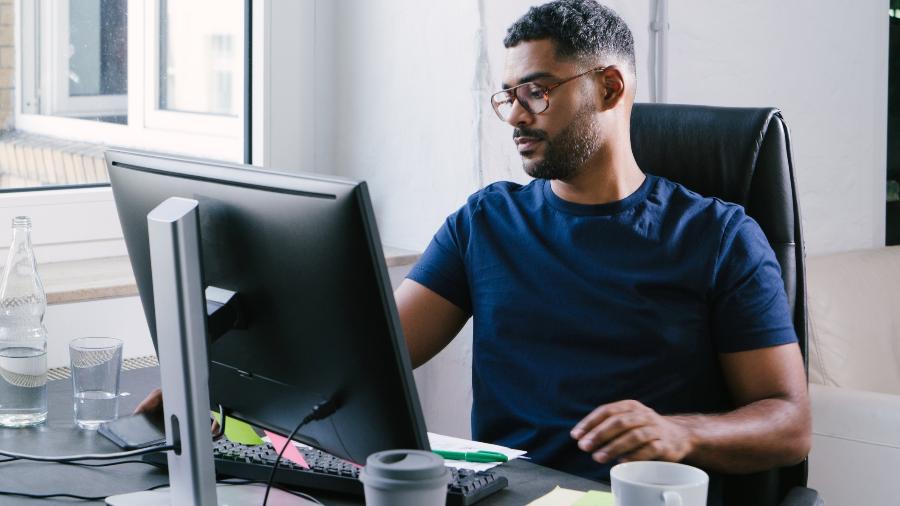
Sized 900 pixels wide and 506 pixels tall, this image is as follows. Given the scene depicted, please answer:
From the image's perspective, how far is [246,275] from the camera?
1.02 m

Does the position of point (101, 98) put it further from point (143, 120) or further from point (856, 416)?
point (856, 416)

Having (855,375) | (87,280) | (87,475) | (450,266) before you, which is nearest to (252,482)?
(87,475)

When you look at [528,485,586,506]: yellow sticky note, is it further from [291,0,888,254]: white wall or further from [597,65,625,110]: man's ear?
[291,0,888,254]: white wall

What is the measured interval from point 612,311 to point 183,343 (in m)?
0.73

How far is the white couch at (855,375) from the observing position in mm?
1972

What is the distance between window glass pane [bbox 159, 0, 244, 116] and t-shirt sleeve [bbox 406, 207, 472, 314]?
3.14 feet

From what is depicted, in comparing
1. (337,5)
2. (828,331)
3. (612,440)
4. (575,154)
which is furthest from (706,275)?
(337,5)

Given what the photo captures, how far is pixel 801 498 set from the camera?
4.37 feet

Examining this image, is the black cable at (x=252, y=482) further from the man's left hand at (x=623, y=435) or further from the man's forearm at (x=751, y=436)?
the man's forearm at (x=751, y=436)

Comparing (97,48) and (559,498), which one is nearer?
(559,498)

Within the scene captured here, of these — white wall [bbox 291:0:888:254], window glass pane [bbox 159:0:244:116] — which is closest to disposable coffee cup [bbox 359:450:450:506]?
white wall [bbox 291:0:888:254]

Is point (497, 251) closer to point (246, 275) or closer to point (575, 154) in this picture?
point (575, 154)

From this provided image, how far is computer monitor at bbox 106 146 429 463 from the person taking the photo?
92 centimetres

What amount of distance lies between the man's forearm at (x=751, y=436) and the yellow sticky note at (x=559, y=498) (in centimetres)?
23
